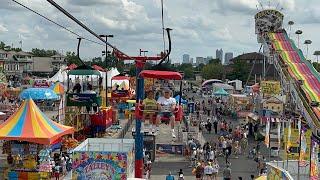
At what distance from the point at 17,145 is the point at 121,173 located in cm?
804

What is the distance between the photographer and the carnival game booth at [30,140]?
20.4 metres

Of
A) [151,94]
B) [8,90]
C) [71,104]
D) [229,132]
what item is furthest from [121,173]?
[8,90]

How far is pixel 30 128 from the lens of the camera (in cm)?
2102

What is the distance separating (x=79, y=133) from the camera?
96.5ft

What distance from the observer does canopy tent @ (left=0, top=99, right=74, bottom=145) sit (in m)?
20.4

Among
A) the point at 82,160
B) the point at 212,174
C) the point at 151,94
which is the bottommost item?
the point at 212,174

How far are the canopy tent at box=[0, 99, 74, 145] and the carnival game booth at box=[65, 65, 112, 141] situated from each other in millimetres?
3394

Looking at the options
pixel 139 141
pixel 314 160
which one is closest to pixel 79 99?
pixel 139 141

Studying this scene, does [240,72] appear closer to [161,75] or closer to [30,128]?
[30,128]

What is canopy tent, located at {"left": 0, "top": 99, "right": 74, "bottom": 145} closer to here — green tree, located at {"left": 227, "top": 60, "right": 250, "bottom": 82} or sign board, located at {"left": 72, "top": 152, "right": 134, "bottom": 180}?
sign board, located at {"left": 72, "top": 152, "right": 134, "bottom": 180}

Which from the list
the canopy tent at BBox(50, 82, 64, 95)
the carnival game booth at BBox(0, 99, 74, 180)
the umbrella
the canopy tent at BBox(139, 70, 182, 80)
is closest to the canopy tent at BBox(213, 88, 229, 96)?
the canopy tent at BBox(50, 82, 64, 95)

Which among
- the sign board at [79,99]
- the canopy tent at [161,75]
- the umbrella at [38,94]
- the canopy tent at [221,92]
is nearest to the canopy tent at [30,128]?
the sign board at [79,99]

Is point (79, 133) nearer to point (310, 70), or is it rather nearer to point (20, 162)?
point (20, 162)

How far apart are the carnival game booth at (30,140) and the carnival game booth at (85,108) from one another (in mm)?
3621
